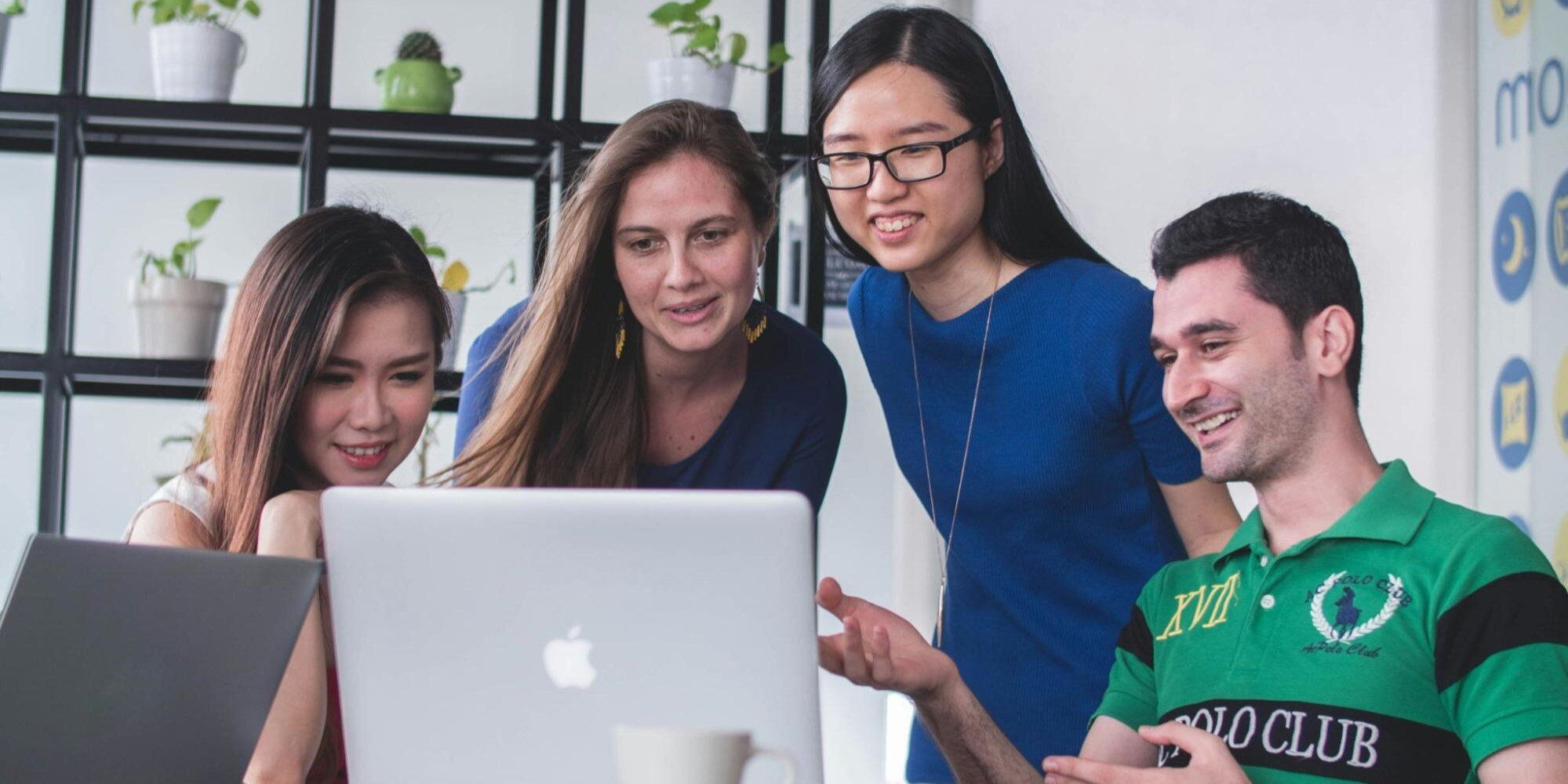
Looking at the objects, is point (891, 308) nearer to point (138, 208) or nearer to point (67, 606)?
point (67, 606)

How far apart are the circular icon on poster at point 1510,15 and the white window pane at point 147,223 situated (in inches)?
98.2

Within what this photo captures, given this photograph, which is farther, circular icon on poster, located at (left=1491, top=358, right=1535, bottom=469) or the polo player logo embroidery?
circular icon on poster, located at (left=1491, top=358, right=1535, bottom=469)

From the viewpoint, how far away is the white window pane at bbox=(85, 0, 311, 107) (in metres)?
3.15

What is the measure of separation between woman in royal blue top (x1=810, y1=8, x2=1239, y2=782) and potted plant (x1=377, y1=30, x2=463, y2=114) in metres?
1.21

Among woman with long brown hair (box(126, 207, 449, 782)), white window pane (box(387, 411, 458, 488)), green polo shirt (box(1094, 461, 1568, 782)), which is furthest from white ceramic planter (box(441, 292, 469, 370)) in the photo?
green polo shirt (box(1094, 461, 1568, 782))

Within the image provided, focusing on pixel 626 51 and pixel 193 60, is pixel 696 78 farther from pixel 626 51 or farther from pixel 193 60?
pixel 193 60

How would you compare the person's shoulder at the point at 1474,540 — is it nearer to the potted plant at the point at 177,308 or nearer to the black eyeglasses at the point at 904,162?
the black eyeglasses at the point at 904,162

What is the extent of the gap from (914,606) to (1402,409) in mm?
1143

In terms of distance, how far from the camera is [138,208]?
123 inches

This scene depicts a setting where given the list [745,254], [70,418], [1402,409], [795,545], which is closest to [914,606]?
[1402,409]

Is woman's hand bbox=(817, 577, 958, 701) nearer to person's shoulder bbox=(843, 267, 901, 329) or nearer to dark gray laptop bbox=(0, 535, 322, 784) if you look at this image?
dark gray laptop bbox=(0, 535, 322, 784)

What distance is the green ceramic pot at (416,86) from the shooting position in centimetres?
293

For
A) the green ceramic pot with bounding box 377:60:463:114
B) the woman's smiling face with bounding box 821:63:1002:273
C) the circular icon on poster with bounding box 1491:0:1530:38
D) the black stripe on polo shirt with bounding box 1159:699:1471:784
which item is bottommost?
the black stripe on polo shirt with bounding box 1159:699:1471:784

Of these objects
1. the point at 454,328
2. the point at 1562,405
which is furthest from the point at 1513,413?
the point at 454,328
